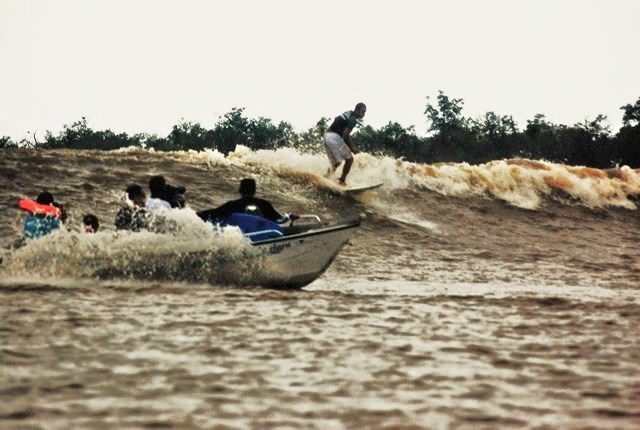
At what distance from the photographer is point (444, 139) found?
236 feet

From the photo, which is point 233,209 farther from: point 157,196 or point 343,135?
point 343,135

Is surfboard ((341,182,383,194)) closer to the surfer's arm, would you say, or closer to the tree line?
the surfer's arm

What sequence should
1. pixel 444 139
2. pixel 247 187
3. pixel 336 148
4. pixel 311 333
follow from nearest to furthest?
1. pixel 311 333
2. pixel 247 187
3. pixel 336 148
4. pixel 444 139

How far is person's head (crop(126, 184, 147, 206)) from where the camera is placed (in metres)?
10.0

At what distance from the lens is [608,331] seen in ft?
24.0

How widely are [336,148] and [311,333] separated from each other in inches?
461

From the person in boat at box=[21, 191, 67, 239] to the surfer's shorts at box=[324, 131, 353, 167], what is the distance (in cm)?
844

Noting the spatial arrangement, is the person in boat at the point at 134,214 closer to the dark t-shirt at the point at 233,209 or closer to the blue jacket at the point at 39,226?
the dark t-shirt at the point at 233,209

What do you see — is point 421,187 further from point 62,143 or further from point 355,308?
point 62,143

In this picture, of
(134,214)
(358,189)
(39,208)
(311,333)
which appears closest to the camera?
(311,333)

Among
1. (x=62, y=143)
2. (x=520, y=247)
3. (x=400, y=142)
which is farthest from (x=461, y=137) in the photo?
(x=520, y=247)

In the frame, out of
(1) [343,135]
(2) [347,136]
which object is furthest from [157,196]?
(1) [343,135]

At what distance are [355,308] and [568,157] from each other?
4449 centimetres

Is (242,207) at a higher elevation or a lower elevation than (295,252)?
higher
